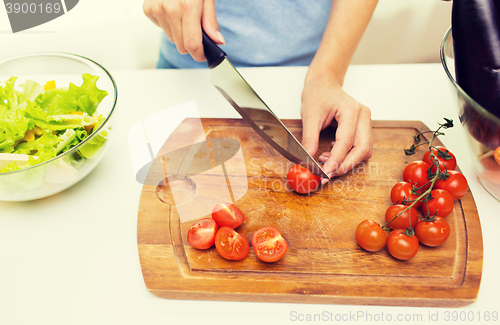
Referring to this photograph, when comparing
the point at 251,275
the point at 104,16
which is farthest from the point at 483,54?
the point at 104,16

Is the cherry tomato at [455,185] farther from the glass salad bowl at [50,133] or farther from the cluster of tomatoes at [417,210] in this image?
the glass salad bowl at [50,133]

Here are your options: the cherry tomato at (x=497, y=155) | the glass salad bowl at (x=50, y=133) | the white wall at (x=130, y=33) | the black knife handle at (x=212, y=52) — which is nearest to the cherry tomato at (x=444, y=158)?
the cherry tomato at (x=497, y=155)

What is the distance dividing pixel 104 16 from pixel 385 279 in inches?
63.7

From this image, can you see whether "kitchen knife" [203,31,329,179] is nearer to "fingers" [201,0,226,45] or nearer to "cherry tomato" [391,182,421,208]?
"fingers" [201,0,226,45]

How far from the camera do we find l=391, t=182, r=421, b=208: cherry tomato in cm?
81

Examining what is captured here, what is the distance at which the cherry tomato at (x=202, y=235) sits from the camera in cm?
76

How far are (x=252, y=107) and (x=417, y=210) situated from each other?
480 mm

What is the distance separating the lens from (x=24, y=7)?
165 centimetres

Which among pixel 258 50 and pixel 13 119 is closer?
pixel 13 119

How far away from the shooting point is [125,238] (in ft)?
2.69

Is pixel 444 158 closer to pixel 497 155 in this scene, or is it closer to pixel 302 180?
pixel 497 155

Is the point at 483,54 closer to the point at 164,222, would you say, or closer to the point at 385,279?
the point at 385,279

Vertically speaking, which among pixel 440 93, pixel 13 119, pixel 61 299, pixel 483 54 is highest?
pixel 483 54

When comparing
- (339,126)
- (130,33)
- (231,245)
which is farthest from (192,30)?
(130,33)
